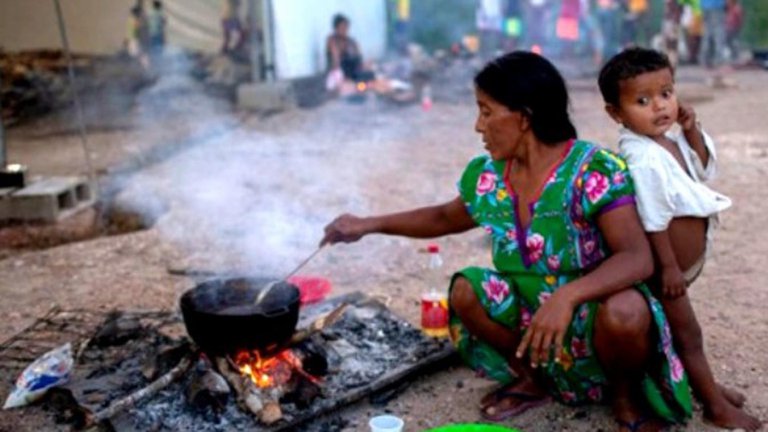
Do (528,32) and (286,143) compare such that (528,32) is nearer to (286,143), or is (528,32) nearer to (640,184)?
(286,143)

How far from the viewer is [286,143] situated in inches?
395

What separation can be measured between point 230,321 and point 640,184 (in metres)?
1.52

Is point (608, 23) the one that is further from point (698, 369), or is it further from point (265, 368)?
point (265, 368)

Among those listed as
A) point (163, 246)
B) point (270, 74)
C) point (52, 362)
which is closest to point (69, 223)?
point (163, 246)

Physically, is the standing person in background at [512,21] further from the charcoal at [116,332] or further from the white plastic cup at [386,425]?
the white plastic cup at [386,425]

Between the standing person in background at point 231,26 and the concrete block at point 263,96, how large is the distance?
173cm

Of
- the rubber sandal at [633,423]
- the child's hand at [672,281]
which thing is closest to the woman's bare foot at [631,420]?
the rubber sandal at [633,423]

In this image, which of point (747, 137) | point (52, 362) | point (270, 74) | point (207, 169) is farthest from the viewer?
point (270, 74)

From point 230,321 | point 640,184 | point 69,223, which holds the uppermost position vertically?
point 640,184

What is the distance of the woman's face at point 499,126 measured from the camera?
2979 mm

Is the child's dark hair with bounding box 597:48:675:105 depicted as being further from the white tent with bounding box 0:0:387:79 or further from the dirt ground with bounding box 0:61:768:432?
the white tent with bounding box 0:0:387:79

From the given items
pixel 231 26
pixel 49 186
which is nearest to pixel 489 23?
pixel 231 26

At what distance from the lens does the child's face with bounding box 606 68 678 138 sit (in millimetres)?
2934

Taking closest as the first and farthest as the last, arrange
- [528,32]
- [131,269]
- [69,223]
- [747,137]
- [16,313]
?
[16,313] < [131,269] < [69,223] < [747,137] < [528,32]
